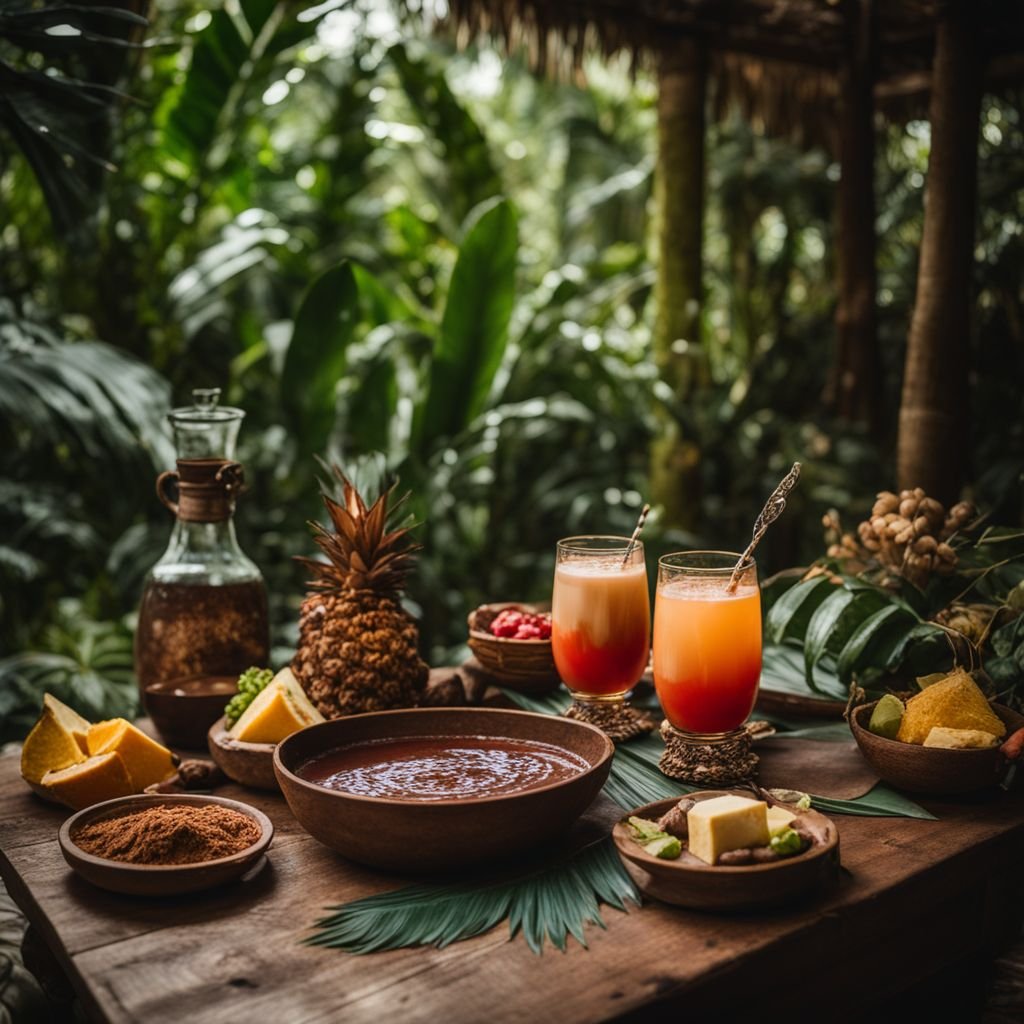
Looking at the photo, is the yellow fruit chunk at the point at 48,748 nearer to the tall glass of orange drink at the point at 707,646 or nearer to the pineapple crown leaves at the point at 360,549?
the pineapple crown leaves at the point at 360,549

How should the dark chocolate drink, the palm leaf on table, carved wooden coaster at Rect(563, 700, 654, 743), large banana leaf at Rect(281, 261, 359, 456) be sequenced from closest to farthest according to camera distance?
the palm leaf on table < the dark chocolate drink < carved wooden coaster at Rect(563, 700, 654, 743) < large banana leaf at Rect(281, 261, 359, 456)

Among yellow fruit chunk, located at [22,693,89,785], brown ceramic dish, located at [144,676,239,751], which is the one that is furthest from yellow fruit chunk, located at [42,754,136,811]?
brown ceramic dish, located at [144,676,239,751]

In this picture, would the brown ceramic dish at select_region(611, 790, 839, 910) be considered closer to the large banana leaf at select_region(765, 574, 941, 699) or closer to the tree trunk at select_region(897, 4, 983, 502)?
the large banana leaf at select_region(765, 574, 941, 699)

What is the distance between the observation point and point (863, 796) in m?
1.77

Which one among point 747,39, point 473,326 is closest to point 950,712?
point 473,326

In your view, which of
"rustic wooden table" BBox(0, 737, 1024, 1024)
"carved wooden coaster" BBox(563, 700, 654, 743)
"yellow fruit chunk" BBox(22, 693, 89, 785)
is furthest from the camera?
"carved wooden coaster" BBox(563, 700, 654, 743)

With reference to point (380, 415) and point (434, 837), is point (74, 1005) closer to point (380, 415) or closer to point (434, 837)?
point (434, 837)

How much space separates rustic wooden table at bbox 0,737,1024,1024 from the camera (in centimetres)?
122

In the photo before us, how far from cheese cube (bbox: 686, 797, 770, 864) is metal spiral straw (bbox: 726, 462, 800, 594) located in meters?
0.40

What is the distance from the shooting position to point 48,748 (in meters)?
1.81

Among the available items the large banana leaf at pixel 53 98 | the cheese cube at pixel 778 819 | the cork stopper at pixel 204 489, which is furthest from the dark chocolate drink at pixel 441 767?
the large banana leaf at pixel 53 98

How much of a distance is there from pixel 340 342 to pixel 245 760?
191 cm

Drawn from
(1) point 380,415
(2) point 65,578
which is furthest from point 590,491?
(2) point 65,578

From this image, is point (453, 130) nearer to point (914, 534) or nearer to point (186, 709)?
point (914, 534)
